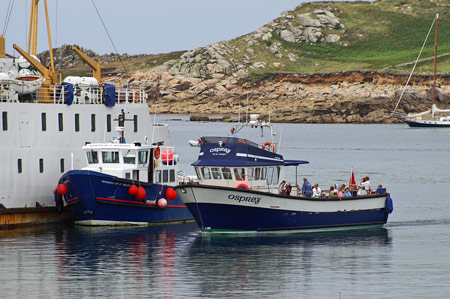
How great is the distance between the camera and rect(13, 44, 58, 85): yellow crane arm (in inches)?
1956

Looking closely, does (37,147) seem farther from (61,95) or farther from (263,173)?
(263,173)

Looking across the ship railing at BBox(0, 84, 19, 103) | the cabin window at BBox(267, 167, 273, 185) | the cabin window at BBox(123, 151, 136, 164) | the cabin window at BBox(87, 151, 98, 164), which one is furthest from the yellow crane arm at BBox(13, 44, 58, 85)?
the cabin window at BBox(267, 167, 273, 185)

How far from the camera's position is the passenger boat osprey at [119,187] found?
44.0 m

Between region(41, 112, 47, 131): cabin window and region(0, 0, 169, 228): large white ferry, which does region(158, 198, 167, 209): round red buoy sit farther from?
region(41, 112, 47, 131): cabin window

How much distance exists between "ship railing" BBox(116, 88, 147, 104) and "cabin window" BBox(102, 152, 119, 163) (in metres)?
5.48

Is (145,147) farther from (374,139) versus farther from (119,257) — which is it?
(374,139)

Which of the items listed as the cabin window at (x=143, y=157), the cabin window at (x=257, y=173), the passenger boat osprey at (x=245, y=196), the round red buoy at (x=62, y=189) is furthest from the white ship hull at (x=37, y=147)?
the cabin window at (x=257, y=173)

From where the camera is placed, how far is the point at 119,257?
38625 millimetres

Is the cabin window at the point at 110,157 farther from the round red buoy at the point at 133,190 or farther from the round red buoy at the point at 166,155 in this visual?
the round red buoy at the point at 166,155

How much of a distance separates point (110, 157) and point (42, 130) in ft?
13.7

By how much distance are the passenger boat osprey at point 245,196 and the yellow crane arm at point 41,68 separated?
1184 centimetres

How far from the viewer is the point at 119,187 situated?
146 feet

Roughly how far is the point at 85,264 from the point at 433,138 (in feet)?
435

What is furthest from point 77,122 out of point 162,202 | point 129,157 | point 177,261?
point 177,261
